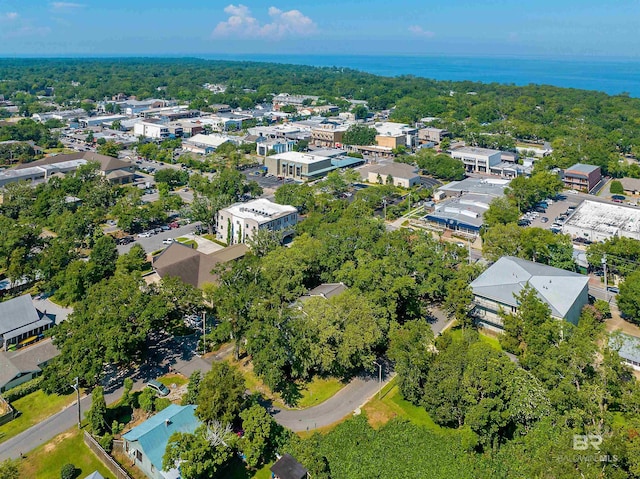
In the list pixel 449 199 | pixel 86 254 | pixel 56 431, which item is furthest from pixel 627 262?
pixel 86 254

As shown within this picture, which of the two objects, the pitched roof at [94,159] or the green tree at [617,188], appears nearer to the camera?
the green tree at [617,188]

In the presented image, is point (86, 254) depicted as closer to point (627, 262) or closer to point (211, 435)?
point (211, 435)

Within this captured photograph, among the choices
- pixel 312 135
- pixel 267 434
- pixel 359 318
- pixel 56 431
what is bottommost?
pixel 56 431

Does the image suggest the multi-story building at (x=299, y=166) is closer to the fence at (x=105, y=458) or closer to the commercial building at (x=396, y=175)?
the commercial building at (x=396, y=175)

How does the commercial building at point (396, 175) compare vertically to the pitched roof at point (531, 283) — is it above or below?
above

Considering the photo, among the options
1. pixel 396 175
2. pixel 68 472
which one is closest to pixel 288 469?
pixel 68 472

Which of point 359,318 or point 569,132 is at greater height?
point 569,132

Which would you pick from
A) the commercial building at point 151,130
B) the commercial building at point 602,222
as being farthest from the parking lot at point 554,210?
the commercial building at point 151,130

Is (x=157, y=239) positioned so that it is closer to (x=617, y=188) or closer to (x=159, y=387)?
(x=159, y=387)
